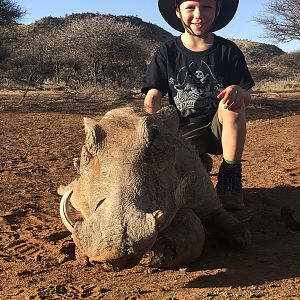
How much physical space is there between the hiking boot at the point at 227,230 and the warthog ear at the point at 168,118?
728 mm

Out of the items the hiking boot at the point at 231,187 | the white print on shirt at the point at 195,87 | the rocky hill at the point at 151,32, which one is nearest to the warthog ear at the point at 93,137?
the hiking boot at the point at 231,187

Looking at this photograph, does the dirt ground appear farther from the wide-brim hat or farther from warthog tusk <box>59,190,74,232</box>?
the wide-brim hat

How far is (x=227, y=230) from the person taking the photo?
385cm

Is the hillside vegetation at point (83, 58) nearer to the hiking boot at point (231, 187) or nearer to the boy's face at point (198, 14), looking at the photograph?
the boy's face at point (198, 14)

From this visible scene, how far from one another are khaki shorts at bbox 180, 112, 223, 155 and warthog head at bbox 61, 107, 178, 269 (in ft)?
4.60

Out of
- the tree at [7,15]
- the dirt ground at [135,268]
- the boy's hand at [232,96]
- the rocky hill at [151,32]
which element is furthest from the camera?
the rocky hill at [151,32]

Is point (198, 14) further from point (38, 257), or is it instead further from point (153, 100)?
point (38, 257)

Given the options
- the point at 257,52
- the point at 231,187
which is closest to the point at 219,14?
the point at 231,187

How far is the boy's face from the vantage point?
4758 mm

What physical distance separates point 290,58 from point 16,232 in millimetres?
36941

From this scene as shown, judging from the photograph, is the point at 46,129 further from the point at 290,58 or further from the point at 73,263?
the point at 290,58

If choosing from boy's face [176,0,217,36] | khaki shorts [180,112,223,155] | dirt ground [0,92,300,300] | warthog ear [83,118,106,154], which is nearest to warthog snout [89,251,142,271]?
dirt ground [0,92,300,300]

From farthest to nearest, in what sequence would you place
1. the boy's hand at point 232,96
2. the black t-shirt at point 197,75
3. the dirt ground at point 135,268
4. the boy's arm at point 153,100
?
the black t-shirt at point 197,75 < the boy's arm at point 153,100 < the boy's hand at point 232,96 < the dirt ground at point 135,268

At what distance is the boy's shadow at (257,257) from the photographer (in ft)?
10.3
